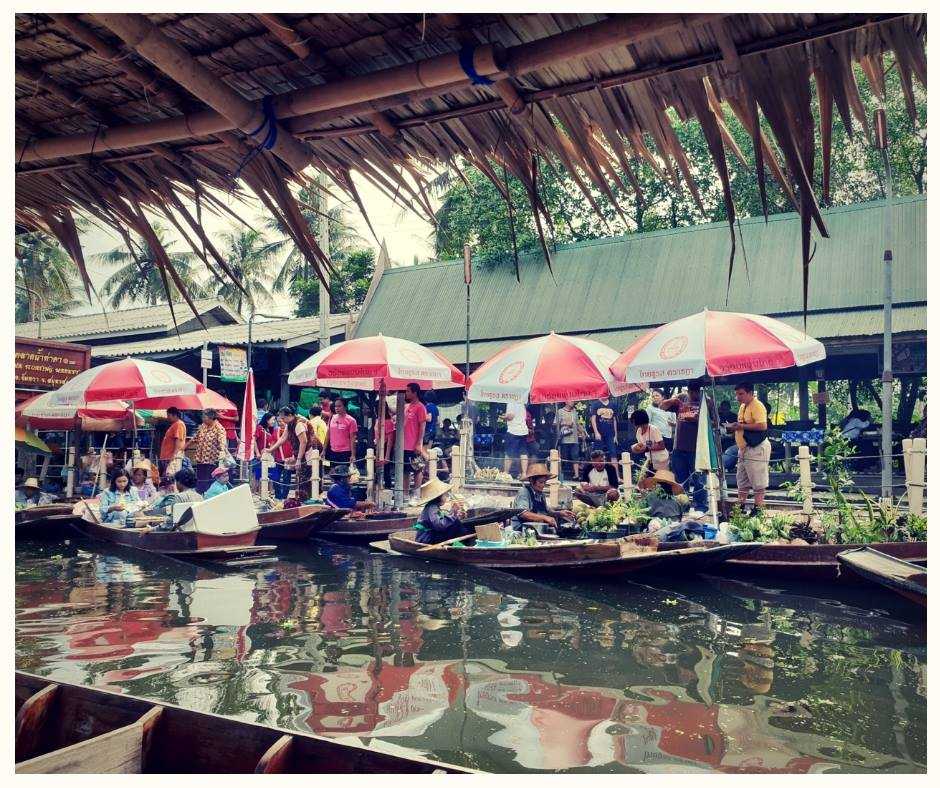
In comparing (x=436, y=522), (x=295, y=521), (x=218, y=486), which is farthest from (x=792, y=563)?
(x=218, y=486)

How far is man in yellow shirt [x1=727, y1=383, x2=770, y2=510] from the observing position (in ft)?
34.0

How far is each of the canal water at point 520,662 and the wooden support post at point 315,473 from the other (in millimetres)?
3956

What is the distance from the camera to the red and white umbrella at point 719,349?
10008 mm

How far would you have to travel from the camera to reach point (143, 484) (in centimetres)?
1359

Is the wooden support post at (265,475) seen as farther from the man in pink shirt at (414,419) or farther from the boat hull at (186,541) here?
the boat hull at (186,541)

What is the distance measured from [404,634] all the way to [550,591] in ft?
6.83

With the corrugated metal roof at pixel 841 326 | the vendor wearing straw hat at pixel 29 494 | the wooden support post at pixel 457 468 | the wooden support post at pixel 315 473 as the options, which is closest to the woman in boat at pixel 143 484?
the vendor wearing straw hat at pixel 29 494

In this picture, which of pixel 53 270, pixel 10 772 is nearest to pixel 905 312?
pixel 10 772

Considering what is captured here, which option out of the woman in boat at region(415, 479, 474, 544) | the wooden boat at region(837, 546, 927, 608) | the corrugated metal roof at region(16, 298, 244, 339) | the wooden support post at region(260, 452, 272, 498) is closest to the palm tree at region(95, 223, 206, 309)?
the corrugated metal roof at region(16, 298, 244, 339)

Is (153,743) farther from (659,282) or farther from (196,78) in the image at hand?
(659,282)

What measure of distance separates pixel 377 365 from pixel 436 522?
2.83 m

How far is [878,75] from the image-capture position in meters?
3.35

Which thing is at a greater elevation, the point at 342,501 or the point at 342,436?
the point at 342,436

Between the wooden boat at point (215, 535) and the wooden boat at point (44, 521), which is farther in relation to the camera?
the wooden boat at point (44, 521)
